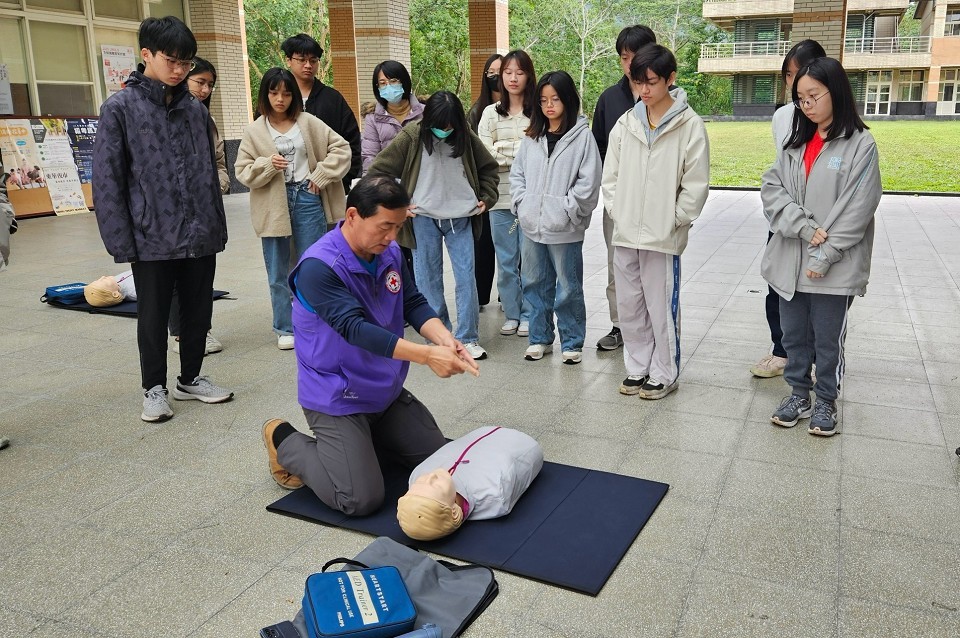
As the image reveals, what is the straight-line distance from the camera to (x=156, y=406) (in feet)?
13.8

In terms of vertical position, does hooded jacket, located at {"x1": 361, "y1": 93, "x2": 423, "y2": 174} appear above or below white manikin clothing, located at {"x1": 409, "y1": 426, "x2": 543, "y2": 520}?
above

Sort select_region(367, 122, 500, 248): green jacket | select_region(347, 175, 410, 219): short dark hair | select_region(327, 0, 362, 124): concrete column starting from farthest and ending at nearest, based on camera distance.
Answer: select_region(327, 0, 362, 124): concrete column < select_region(367, 122, 500, 248): green jacket < select_region(347, 175, 410, 219): short dark hair

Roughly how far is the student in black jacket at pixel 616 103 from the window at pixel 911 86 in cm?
2192

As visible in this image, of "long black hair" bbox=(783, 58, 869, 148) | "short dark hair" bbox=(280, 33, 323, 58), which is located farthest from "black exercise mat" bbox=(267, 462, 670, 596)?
"short dark hair" bbox=(280, 33, 323, 58)

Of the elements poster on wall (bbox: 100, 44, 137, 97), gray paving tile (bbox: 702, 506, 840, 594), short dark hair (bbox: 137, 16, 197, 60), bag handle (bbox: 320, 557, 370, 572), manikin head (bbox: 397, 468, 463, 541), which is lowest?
gray paving tile (bbox: 702, 506, 840, 594)

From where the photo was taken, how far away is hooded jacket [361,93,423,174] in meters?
5.68

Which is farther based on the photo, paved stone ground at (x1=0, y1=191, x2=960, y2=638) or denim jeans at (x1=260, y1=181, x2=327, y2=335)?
denim jeans at (x1=260, y1=181, x2=327, y2=335)

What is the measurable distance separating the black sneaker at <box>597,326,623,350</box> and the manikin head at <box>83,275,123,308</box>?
373 cm

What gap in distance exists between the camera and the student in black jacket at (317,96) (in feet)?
18.5

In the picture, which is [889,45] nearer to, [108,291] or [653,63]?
[653,63]

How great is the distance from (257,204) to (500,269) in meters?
1.62

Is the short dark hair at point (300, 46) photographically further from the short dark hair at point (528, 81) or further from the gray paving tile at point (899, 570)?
the gray paving tile at point (899, 570)

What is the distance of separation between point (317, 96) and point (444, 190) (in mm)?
1414

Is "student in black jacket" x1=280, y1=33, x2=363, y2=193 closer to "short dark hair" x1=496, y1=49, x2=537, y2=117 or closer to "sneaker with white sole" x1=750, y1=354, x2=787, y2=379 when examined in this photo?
"short dark hair" x1=496, y1=49, x2=537, y2=117
